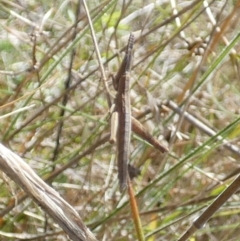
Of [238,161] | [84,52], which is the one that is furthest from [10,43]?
[238,161]

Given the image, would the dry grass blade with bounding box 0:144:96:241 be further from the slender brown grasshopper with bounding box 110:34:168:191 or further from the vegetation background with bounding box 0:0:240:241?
the vegetation background with bounding box 0:0:240:241

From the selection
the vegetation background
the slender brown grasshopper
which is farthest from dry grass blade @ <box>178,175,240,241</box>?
the vegetation background

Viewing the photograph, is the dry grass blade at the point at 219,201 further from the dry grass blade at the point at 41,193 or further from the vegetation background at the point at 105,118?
the vegetation background at the point at 105,118

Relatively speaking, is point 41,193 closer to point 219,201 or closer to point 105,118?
point 219,201

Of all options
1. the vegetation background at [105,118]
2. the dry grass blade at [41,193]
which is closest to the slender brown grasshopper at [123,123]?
the dry grass blade at [41,193]

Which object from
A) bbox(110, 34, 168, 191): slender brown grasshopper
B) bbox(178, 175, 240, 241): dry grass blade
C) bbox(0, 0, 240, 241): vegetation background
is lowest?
bbox(0, 0, 240, 241): vegetation background

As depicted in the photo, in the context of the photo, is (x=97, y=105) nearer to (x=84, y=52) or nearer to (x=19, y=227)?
(x=84, y=52)

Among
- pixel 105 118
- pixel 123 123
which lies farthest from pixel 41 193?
pixel 105 118

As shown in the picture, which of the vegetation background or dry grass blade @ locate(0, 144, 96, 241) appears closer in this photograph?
dry grass blade @ locate(0, 144, 96, 241)
